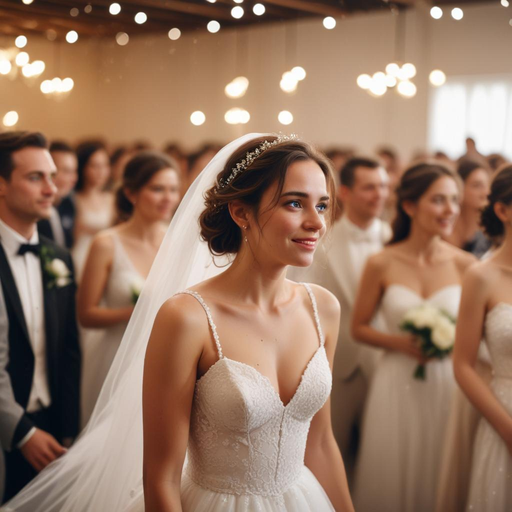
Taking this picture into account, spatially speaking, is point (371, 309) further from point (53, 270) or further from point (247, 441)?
point (247, 441)

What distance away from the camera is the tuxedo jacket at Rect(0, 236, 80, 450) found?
2.41 metres

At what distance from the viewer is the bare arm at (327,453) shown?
78.6 inches

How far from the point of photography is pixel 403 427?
3.42 meters

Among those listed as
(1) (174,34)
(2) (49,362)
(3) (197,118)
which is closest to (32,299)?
(2) (49,362)

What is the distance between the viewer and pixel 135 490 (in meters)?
2.04

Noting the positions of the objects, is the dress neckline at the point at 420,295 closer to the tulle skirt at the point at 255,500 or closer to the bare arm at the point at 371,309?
the bare arm at the point at 371,309

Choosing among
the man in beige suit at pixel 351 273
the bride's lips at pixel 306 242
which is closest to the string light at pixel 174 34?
the man in beige suit at pixel 351 273

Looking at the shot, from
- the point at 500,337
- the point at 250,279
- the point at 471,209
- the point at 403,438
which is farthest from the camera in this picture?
the point at 471,209

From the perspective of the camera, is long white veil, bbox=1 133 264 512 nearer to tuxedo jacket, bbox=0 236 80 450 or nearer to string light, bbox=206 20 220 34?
tuxedo jacket, bbox=0 236 80 450

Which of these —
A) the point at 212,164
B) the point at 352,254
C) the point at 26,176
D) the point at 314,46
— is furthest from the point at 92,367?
the point at 314,46

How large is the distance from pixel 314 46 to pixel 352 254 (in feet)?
13.8

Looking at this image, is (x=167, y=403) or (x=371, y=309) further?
(x=371, y=309)

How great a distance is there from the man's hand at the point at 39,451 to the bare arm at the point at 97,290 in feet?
3.51

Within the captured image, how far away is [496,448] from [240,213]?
1.49 m
